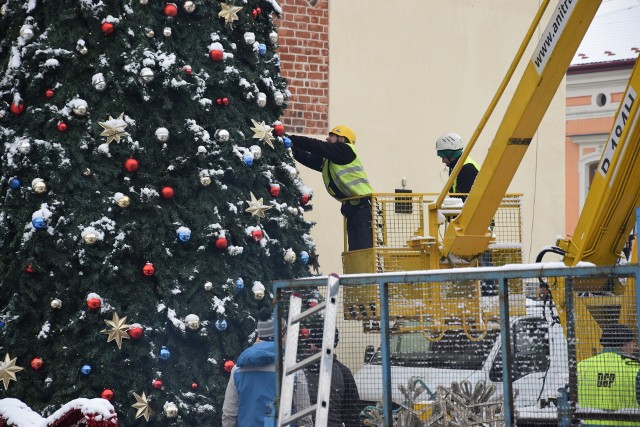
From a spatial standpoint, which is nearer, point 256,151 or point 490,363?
point 490,363

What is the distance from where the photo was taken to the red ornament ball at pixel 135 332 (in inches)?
389

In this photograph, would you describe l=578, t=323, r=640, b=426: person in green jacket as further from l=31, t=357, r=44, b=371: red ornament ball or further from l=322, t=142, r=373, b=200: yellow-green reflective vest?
l=322, t=142, r=373, b=200: yellow-green reflective vest

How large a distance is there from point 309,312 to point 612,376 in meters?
1.74

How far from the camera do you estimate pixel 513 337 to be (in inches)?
264

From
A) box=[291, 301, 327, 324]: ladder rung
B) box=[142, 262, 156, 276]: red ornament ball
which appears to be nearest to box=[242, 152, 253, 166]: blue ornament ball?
box=[142, 262, 156, 276]: red ornament ball

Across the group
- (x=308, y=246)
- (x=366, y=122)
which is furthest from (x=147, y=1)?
(x=366, y=122)

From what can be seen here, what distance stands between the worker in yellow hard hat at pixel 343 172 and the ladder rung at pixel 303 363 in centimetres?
448

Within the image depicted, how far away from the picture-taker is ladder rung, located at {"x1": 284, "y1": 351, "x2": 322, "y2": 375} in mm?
7148

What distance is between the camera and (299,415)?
7.05 meters

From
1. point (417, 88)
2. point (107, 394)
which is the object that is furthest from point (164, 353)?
point (417, 88)

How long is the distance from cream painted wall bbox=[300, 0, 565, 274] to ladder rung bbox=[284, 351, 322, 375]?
7.94 meters

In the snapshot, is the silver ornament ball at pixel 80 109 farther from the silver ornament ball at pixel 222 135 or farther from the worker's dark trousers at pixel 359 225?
the worker's dark trousers at pixel 359 225

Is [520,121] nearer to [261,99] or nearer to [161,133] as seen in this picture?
[261,99]

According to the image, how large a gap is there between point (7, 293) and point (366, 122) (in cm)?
677
